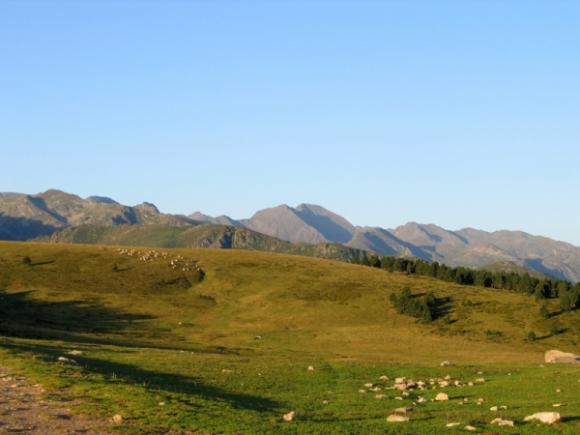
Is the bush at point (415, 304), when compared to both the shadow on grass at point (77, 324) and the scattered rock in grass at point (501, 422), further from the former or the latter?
the scattered rock in grass at point (501, 422)

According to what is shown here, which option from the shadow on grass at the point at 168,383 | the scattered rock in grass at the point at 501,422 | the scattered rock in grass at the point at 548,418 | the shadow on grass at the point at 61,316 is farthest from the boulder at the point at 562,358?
the shadow on grass at the point at 61,316

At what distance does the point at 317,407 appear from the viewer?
101ft

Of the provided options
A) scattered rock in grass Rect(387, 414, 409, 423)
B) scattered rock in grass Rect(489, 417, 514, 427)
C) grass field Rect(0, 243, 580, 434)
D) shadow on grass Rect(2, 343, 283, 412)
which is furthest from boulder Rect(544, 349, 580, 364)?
scattered rock in grass Rect(387, 414, 409, 423)

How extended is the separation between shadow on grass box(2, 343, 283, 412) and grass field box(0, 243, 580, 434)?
0.20 meters

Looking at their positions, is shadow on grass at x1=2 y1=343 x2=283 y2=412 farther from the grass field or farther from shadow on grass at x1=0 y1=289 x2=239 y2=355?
shadow on grass at x1=0 y1=289 x2=239 y2=355

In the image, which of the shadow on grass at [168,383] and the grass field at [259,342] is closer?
the grass field at [259,342]

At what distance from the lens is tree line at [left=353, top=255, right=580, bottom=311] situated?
392 feet

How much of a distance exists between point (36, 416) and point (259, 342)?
62.1 metres

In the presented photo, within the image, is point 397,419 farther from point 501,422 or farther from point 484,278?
point 484,278

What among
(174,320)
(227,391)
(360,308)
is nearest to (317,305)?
(360,308)

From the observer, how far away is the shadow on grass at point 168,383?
97.1ft

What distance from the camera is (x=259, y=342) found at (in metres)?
83.9

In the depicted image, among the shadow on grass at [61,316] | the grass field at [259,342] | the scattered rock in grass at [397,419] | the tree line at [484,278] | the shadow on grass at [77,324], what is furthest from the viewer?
the tree line at [484,278]

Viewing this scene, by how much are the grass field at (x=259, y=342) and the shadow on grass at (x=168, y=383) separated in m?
0.20
